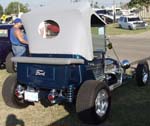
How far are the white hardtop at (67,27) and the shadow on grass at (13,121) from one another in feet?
4.27

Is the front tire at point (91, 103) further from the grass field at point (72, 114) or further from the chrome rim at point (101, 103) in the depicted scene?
the grass field at point (72, 114)

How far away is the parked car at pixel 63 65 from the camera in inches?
268

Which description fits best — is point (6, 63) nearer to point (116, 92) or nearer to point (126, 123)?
point (116, 92)

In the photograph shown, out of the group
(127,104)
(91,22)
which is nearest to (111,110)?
(127,104)

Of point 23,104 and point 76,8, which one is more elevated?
point 76,8

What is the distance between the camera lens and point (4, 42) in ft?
40.9

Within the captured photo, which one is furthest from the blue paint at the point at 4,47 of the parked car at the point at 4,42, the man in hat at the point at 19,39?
the man in hat at the point at 19,39

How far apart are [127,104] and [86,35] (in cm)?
183

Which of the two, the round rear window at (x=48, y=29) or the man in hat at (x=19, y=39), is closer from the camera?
the round rear window at (x=48, y=29)

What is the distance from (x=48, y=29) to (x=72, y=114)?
164 centimetres

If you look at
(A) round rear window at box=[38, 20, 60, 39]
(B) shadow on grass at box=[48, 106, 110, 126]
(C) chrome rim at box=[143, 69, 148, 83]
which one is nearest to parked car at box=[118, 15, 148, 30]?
(C) chrome rim at box=[143, 69, 148, 83]

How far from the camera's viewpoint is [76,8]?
694 centimetres

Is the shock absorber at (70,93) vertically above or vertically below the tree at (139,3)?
below

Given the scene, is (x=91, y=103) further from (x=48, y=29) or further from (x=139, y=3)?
(x=139, y=3)
